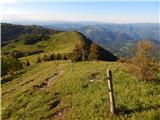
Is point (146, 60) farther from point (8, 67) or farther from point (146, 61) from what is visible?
point (8, 67)

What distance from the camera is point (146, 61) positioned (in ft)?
106

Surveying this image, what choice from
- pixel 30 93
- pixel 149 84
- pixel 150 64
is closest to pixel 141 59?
pixel 150 64

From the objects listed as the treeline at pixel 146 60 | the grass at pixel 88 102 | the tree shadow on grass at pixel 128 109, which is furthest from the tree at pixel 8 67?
the tree shadow on grass at pixel 128 109

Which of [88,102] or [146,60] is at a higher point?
[146,60]

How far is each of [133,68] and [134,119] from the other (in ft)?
53.9

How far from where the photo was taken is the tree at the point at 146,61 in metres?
31.9

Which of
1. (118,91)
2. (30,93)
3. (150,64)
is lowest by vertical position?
(30,93)

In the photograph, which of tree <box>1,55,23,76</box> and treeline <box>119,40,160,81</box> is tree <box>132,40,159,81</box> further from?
tree <box>1,55,23,76</box>

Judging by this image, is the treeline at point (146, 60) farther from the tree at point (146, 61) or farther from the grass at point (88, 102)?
the grass at point (88, 102)

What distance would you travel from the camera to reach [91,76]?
4366 cm

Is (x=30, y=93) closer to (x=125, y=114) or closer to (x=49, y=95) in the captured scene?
(x=49, y=95)

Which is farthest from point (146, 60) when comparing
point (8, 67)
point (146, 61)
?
point (8, 67)

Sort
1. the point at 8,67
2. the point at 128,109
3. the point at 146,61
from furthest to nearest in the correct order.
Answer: the point at 8,67 < the point at 146,61 < the point at 128,109

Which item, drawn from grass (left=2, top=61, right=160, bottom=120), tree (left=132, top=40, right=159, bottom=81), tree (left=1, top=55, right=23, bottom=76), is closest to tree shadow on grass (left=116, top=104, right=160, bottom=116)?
grass (left=2, top=61, right=160, bottom=120)
